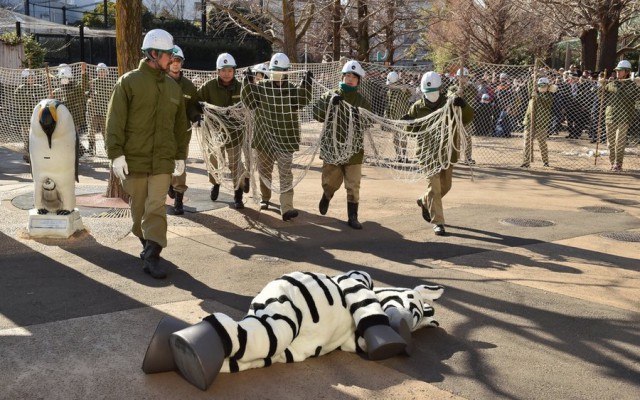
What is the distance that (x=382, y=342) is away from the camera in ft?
14.7

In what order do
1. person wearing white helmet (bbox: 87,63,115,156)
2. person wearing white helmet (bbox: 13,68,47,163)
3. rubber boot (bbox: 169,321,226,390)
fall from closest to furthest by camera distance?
rubber boot (bbox: 169,321,226,390), person wearing white helmet (bbox: 13,68,47,163), person wearing white helmet (bbox: 87,63,115,156)

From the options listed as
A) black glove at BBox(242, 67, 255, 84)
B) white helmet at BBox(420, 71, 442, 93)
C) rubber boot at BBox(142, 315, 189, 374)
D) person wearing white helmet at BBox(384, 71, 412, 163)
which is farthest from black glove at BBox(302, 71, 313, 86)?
person wearing white helmet at BBox(384, 71, 412, 163)

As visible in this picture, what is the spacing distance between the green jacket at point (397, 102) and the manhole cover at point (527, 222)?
22.7ft

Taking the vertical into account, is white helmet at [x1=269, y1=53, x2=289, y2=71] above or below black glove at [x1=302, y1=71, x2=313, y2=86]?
above

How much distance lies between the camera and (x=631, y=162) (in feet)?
52.1

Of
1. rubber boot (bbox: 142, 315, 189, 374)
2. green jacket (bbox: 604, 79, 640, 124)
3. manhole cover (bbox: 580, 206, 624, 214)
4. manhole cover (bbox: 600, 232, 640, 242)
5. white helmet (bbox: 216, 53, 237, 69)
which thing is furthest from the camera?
green jacket (bbox: 604, 79, 640, 124)

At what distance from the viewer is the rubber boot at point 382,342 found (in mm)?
4488

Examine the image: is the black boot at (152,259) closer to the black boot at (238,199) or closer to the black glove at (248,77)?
the black glove at (248,77)

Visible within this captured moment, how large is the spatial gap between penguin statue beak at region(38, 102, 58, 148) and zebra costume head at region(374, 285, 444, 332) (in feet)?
13.6

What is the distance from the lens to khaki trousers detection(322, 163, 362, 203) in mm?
8828

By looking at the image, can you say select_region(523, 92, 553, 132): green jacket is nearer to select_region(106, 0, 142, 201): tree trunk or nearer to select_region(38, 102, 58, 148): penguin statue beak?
select_region(106, 0, 142, 201): tree trunk

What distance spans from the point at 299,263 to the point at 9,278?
2535 mm

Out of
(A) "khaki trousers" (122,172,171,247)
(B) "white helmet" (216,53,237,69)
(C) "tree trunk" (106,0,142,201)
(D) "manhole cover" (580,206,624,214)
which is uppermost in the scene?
(C) "tree trunk" (106,0,142,201)

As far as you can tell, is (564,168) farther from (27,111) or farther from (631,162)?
(27,111)
